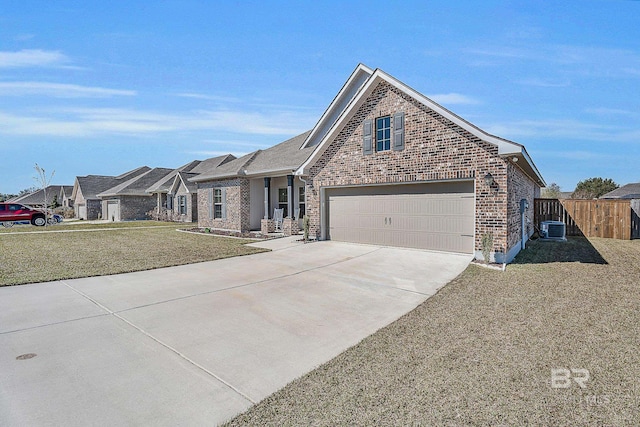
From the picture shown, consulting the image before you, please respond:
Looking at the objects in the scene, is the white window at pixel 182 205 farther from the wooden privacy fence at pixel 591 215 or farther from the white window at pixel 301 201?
the wooden privacy fence at pixel 591 215

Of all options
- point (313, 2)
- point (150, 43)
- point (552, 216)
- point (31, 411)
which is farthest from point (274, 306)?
point (552, 216)

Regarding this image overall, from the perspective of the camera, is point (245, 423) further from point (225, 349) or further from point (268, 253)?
point (268, 253)

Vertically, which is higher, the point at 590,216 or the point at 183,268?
the point at 590,216

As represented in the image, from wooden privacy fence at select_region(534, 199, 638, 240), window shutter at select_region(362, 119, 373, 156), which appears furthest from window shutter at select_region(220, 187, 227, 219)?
wooden privacy fence at select_region(534, 199, 638, 240)

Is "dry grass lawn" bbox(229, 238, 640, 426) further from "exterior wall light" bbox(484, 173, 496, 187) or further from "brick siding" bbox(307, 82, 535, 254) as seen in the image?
"exterior wall light" bbox(484, 173, 496, 187)

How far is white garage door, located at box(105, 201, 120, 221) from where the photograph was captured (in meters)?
33.3

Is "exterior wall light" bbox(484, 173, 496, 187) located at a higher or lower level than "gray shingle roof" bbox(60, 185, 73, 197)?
lower

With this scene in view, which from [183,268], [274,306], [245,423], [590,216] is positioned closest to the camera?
[245,423]

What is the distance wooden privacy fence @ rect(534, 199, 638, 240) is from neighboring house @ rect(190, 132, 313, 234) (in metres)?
13.2

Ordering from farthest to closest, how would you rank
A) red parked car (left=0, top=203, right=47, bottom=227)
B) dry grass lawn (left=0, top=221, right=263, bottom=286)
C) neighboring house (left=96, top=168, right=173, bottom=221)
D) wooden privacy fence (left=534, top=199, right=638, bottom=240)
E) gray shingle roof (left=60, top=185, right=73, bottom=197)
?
1. gray shingle roof (left=60, top=185, right=73, bottom=197)
2. neighboring house (left=96, top=168, right=173, bottom=221)
3. red parked car (left=0, top=203, right=47, bottom=227)
4. wooden privacy fence (left=534, top=199, right=638, bottom=240)
5. dry grass lawn (left=0, top=221, right=263, bottom=286)

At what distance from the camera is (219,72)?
11.6m

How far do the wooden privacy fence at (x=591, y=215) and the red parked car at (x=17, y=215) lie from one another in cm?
3445

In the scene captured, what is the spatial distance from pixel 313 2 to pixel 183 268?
828 cm

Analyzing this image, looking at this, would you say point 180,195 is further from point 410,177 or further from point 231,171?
point 410,177
